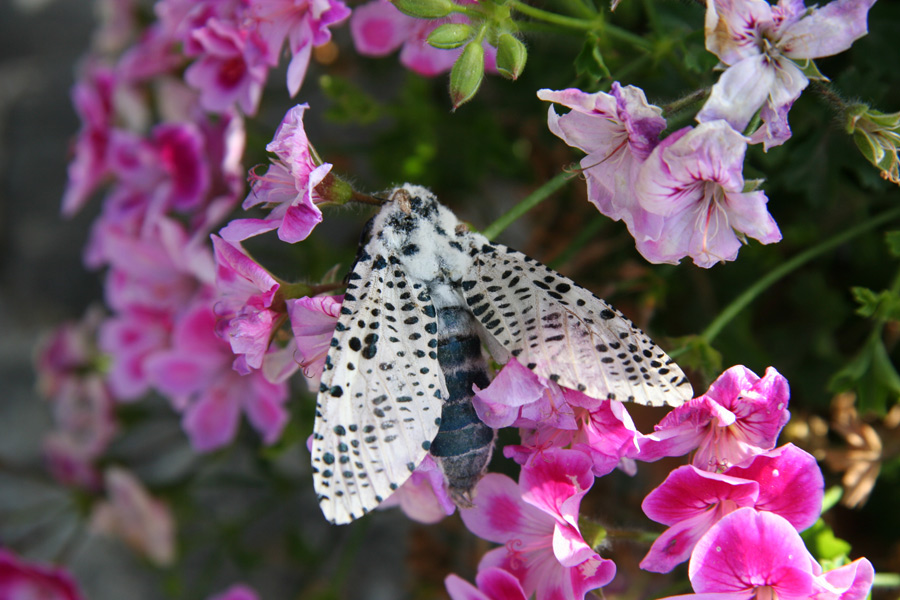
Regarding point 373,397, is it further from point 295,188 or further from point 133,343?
point 133,343

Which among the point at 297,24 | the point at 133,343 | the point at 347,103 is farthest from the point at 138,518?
the point at 297,24

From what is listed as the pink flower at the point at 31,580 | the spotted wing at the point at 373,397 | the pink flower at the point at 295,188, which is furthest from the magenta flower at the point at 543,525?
the pink flower at the point at 31,580

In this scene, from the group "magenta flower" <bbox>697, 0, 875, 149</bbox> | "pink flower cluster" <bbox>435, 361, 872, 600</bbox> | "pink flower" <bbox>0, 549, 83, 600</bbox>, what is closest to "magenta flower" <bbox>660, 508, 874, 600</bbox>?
"pink flower cluster" <bbox>435, 361, 872, 600</bbox>

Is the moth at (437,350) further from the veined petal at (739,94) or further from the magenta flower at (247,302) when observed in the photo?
the veined petal at (739,94)

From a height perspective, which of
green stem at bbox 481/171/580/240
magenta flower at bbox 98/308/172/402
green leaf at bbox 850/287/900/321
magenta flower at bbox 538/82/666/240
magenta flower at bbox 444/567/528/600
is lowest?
magenta flower at bbox 98/308/172/402

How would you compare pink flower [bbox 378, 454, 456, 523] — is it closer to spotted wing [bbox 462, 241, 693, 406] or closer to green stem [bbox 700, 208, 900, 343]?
spotted wing [bbox 462, 241, 693, 406]

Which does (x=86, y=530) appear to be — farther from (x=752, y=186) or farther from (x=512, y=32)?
(x=752, y=186)
